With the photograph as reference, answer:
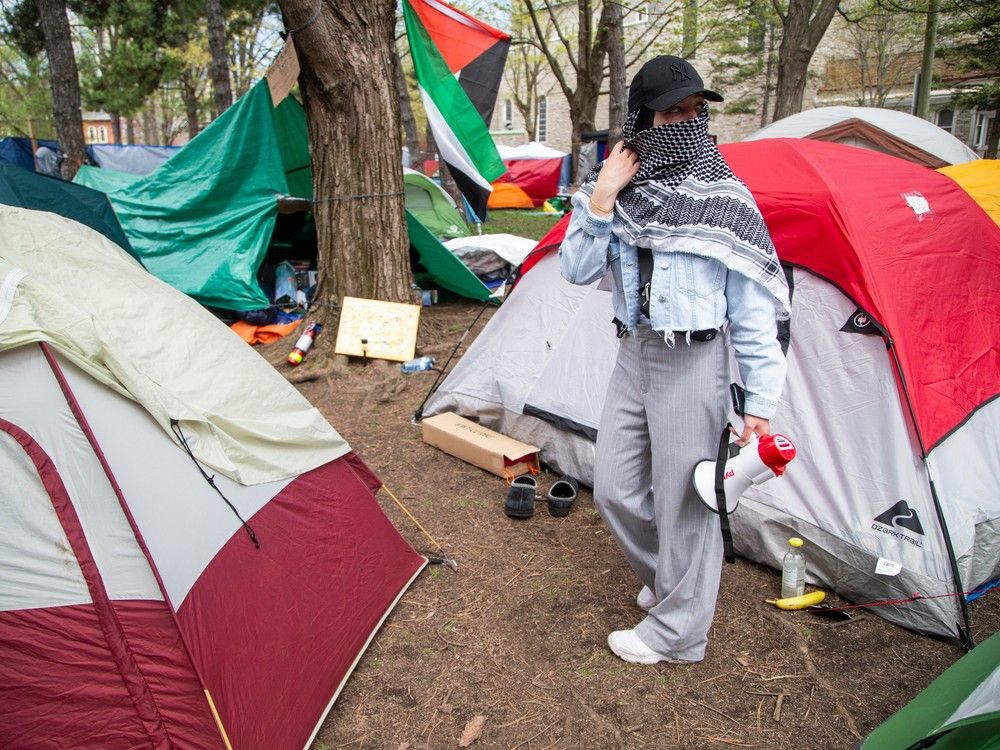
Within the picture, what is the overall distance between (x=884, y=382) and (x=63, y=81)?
11754 mm

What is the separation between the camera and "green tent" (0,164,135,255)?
5.87m

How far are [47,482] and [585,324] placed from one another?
2.55m

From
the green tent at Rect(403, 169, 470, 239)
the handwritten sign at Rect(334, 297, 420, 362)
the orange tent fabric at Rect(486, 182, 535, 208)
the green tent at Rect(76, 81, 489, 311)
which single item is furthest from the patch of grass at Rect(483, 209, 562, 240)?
the handwritten sign at Rect(334, 297, 420, 362)

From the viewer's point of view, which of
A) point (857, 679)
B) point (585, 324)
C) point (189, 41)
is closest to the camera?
point (857, 679)

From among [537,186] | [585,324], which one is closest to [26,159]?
[537,186]

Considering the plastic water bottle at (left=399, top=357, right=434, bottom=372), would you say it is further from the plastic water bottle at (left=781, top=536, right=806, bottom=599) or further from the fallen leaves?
the fallen leaves

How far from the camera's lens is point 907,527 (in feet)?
8.65

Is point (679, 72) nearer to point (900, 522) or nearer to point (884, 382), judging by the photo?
point (884, 382)

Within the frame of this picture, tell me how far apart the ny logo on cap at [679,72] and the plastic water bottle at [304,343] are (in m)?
3.95

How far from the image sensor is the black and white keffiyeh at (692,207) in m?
2.02

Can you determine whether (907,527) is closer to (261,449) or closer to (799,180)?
(799,180)

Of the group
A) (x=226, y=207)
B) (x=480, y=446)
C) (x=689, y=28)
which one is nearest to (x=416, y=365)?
(x=480, y=446)

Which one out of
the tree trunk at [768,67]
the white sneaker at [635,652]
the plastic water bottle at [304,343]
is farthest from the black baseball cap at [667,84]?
the tree trunk at [768,67]

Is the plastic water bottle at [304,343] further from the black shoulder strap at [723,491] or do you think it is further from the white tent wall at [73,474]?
the black shoulder strap at [723,491]
